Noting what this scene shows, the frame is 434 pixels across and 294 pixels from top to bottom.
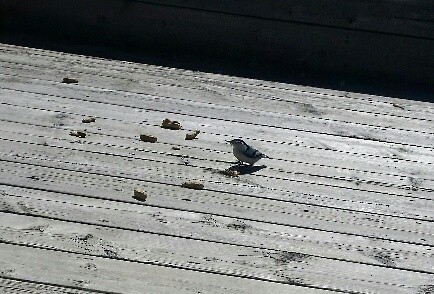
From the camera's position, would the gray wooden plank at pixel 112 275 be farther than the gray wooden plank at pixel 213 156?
No

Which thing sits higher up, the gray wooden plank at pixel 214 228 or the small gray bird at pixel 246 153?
the small gray bird at pixel 246 153

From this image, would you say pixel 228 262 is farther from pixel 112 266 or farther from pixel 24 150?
pixel 24 150

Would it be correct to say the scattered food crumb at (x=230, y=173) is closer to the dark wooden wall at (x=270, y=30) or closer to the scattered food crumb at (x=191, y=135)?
the scattered food crumb at (x=191, y=135)

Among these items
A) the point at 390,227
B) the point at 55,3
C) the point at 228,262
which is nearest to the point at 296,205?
the point at 390,227

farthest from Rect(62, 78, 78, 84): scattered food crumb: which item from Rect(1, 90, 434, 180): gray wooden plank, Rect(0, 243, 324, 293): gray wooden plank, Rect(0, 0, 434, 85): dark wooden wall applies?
Rect(0, 243, 324, 293): gray wooden plank

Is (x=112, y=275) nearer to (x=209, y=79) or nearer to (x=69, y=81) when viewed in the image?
(x=69, y=81)

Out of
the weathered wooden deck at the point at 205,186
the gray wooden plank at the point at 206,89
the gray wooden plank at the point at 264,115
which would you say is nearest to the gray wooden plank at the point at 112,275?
the weathered wooden deck at the point at 205,186

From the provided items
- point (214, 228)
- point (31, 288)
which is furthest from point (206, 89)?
point (31, 288)
